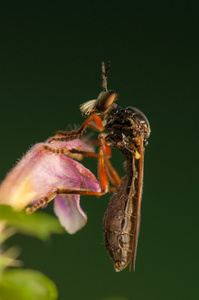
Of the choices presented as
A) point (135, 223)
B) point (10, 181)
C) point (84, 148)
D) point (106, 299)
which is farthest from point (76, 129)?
point (106, 299)

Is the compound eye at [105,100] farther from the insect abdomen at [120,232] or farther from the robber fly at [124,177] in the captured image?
the insect abdomen at [120,232]

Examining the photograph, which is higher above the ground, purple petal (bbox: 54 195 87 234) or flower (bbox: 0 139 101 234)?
flower (bbox: 0 139 101 234)

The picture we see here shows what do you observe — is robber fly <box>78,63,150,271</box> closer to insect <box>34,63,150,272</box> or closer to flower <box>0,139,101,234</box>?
insect <box>34,63,150,272</box>

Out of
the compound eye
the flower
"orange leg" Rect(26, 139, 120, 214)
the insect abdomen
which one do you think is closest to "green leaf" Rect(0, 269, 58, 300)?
the flower

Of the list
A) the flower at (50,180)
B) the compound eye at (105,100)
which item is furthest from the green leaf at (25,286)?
the compound eye at (105,100)

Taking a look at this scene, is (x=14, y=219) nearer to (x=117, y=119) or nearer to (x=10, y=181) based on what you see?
(x=10, y=181)

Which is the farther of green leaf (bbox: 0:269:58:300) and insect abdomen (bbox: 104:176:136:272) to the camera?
insect abdomen (bbox: 104:176:136:272)

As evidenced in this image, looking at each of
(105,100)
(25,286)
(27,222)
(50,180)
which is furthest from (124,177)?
(27,222)
